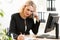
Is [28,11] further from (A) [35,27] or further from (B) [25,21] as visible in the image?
(A) [35,27]

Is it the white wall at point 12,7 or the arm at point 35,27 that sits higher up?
the white wall at point 12,7

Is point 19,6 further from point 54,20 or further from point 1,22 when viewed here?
point 54,20

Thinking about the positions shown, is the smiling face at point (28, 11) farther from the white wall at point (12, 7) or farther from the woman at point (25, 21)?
the white wall at point (12, 7)

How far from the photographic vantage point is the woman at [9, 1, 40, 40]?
303 centimetres

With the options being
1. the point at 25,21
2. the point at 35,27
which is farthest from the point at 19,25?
the point at 35,27

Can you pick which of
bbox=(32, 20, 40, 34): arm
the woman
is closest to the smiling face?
the woman

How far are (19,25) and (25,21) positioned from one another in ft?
0.44

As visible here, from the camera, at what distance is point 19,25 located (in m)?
3.08

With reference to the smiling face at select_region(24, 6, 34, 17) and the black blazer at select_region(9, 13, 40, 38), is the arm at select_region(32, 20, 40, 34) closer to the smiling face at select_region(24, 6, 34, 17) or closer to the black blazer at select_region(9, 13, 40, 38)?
the black blazer at select_region(9, 13, 40, 38)

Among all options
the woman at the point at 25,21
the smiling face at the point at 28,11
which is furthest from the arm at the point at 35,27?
the smiling face at the point at 28,11

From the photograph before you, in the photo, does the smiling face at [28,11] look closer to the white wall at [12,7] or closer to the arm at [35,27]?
the white wall at [12,7]

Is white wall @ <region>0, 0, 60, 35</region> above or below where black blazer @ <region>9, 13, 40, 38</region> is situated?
above

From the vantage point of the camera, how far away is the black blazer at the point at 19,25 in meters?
3.05

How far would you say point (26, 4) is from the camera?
3.02m
